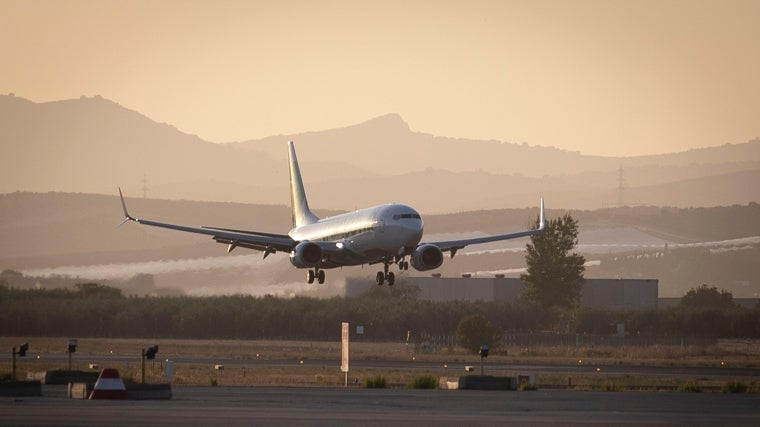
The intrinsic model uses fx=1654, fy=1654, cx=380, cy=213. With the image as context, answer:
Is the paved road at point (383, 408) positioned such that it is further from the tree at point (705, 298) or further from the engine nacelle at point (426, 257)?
the tree at point (705, 298)

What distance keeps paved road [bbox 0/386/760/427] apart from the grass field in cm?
816

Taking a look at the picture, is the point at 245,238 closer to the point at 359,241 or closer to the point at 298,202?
the point at 359,241

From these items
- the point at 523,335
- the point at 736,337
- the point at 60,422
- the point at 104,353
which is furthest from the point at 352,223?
the point at 736,337

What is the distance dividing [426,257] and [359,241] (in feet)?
12.8

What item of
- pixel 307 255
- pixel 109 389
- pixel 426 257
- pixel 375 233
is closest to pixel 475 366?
pixel 426 257

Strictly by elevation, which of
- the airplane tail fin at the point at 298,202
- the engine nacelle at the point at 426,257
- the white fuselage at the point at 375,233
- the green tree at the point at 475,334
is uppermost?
the airplane tail fin at the point at 298,202

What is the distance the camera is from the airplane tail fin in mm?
111631

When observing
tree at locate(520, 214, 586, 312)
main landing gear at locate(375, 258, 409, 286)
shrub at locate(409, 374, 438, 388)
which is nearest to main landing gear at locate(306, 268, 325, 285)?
main landing gear at locate(375, 258, 409, 286)

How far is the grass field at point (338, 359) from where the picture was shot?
7419 centimetres

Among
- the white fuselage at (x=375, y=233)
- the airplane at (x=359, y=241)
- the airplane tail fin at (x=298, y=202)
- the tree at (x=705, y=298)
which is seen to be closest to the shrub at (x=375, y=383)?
the airplane at (x=359, y=241)

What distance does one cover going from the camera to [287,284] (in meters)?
165

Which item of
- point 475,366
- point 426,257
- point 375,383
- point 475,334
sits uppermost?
point 426,257

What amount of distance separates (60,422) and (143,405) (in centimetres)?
719

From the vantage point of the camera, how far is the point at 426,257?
301 feet
